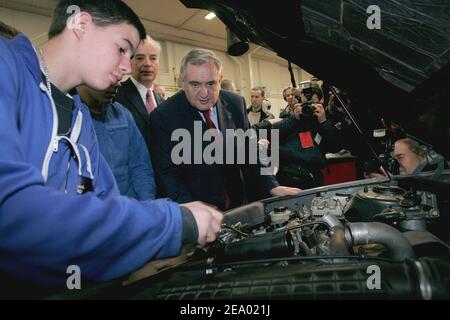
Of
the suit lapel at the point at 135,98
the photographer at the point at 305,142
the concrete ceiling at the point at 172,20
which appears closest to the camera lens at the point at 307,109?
the photographer at the point at 305,142

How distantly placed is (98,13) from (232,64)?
28.9ft

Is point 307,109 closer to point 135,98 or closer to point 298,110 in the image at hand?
point 298,110

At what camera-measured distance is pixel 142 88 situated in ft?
7.52

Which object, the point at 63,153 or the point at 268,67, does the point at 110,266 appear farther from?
the point at 268,67

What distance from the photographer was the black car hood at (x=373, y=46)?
802 millimetres

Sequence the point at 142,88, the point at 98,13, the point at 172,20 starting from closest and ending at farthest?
the point at 98,13, the point at 142,88, the point at 172,20

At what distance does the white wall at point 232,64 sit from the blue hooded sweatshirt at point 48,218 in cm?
557

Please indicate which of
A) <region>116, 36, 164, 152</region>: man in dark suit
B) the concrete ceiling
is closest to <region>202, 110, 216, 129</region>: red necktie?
<region>116, 36, 164, 152</region>: man in dark suit

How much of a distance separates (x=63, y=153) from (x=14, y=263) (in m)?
0.42

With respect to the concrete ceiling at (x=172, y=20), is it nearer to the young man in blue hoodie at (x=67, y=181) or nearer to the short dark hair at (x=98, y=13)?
the short dark hair at (x=98, y=13)

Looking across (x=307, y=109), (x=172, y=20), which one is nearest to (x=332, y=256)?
(x=307, y=109)

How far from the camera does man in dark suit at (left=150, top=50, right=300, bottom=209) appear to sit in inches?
74.5

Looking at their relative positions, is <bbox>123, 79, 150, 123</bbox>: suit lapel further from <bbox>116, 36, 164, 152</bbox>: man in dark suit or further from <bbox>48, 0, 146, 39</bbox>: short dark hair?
<bbox>48, 0, 146, 39</bbox>: short dark hair
